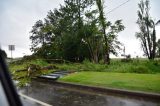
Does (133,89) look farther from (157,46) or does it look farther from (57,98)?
(157,46)

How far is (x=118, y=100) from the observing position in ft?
35.9

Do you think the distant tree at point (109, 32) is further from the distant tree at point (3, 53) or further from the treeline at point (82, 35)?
the distant tree at point (3, 53)

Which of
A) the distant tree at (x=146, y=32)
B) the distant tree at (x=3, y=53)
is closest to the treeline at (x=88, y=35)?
the distant tree at (x=146, y=32)

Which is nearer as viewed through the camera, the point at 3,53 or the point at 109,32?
the point at 3,53

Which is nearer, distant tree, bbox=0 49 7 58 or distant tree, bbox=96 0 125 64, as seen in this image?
distant tree, bbox=0 49 7 58

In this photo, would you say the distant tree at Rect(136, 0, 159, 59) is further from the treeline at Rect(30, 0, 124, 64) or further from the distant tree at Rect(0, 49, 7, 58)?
the distant tree at Rect(0, 49, 7, 58)

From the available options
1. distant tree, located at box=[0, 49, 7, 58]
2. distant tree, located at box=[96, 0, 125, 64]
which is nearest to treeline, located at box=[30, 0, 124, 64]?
distant tree, located at box=[96, 0, 125, 64]

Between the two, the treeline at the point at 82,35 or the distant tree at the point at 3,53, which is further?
the treeline at the point at 82,35

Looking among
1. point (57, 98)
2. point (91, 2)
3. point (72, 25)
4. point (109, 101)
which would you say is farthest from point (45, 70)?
point (91, 2)

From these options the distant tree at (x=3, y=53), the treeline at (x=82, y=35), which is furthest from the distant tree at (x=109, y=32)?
the distant tree at (x=3, y=53)

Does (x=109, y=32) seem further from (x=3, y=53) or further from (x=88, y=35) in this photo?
(x=3, y=53)

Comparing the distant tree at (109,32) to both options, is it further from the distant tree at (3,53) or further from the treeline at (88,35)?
the distant tree at (3,53)

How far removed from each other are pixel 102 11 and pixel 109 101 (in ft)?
84.4

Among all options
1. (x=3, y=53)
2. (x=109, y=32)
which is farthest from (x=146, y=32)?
(x=3, y=53)
